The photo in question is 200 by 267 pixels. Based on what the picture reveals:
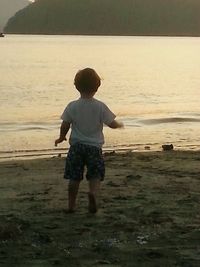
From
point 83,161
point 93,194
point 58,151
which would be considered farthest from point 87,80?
point 58,151

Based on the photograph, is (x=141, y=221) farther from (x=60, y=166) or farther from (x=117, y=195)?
(x=60, y=166)

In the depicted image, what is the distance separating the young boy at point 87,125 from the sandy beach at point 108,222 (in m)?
0.50

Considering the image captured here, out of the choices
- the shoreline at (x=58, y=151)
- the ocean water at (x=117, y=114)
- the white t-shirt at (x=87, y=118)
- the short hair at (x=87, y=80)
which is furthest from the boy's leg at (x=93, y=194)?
the shoreline at (x=58, y=151)

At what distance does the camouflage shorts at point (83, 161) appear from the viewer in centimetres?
719

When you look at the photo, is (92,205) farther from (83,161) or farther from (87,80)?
(87,80)

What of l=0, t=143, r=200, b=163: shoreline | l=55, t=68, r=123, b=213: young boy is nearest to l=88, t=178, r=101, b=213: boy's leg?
l=55, t=68, r=123, b=213: young boy

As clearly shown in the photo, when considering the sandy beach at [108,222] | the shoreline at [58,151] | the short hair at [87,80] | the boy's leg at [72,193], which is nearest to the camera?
the sandy beach at [108,222]

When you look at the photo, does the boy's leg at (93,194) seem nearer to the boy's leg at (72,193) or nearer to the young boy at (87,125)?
the young boy at (87,125)

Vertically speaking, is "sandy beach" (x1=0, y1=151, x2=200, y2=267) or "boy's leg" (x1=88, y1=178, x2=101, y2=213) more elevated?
"boy's leg" (x1=88, y1=178, x2=101, y2=213)

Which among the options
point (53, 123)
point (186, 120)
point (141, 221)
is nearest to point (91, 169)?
point (141, 221)

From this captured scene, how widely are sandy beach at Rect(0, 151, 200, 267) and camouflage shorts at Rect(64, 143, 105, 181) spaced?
39 cm

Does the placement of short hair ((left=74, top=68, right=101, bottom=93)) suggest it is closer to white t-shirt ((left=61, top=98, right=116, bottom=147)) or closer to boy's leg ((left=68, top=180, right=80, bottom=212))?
white t-shirt ((left=61, top=98, right=116, bottom=147))

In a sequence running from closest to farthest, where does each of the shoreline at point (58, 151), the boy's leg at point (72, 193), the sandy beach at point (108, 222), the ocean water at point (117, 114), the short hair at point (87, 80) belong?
the sandy beach at point (108, 222) < the short hair at point (87, 80) < the boy's leg at point (72, 193) < the shoreline at point (58, 151) < the ocean water at point (117, 114)

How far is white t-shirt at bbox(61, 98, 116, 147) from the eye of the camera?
282 inches
